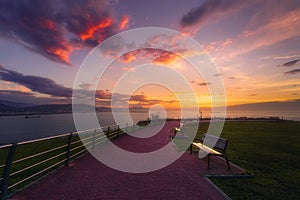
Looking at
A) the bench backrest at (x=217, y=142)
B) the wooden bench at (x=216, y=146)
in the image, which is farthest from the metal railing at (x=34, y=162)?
the bench backrest at (x=217, y=142)

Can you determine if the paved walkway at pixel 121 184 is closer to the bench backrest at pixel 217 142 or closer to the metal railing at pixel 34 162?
the metal railing at pixel 34 162

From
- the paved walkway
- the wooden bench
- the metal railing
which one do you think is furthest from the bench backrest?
the metal railing

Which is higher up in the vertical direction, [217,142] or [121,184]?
[217,142]

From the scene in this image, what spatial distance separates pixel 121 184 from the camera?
5371 mm

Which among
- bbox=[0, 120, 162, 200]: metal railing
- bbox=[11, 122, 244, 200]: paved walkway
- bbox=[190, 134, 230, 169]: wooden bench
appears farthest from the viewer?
bbox=[190, 134, 230, 169]: wooden bench

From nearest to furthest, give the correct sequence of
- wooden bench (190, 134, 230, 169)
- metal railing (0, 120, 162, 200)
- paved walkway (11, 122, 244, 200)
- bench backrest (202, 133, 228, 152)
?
metal railing (0, 120, 162, 200)
paved walkway (11, 122, 244, 200)
wooden bench (190, 134, 230, 169)
bench backrest (202, 133, 228, 152)

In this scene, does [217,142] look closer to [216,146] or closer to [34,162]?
[216,146]

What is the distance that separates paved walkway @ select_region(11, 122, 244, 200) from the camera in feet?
15.2

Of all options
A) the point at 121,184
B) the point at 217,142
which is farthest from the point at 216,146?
the point at 121,184

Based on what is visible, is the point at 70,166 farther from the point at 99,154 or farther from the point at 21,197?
the point at 21,197

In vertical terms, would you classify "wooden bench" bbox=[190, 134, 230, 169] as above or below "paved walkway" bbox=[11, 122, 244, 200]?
above

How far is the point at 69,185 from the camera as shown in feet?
17.1

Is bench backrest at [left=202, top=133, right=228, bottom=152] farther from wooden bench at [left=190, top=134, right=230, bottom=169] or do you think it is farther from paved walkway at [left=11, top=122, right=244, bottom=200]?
paved walkway at [left=11, top=122, right=244, bottom=200]

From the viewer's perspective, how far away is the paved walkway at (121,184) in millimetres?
4625
